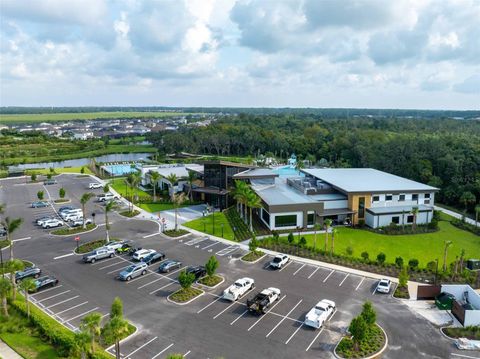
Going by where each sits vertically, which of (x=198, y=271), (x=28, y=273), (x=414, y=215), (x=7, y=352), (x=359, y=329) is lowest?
(x=198, y=271)

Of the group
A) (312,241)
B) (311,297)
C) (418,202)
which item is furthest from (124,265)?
(418,202)

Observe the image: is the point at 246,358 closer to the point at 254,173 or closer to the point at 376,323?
the point at 376,323

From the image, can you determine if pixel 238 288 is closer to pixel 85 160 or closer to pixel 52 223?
pixel 52 223

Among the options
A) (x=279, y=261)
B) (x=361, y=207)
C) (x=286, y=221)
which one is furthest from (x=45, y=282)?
(x=361, y=207)

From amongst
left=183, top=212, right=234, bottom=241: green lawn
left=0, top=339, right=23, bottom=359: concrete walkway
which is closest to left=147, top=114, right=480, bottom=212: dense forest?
left=183, top=212, right=234, bottom=241: green lawn

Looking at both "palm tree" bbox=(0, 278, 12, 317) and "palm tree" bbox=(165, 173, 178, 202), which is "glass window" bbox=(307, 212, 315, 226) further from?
"palm tree" bbox=(0, 278, 12, 317)

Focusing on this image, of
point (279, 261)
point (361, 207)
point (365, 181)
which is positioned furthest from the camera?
point (365, 181)

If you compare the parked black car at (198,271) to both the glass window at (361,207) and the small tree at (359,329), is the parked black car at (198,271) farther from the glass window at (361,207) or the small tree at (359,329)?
the glass window at (361,207)
